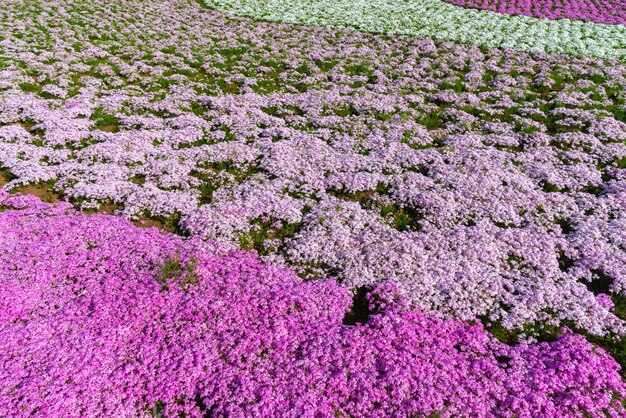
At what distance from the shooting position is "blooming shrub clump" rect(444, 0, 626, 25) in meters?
35.8

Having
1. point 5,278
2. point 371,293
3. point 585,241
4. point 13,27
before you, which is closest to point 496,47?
point 585,241

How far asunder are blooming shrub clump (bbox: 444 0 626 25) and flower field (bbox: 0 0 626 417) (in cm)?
1441

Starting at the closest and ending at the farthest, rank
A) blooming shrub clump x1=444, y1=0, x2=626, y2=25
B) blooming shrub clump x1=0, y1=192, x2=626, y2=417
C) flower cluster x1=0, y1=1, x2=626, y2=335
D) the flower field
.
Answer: blooming shrub clump x1=0, y1=192, x2=626, y2=417, the flower field, flower cluster x1=0, y1=1, x2=626, y2=335, blooming shrub clump x1=444, y1=0, x2=626, y2=25

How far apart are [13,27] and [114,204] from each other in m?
23.4

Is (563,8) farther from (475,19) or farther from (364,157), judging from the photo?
(364,157)

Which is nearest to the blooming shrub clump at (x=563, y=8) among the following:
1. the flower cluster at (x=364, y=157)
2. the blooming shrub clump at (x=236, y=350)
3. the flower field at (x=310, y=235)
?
the flower cluster at (x=364, y=157)

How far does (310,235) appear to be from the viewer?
12.4m

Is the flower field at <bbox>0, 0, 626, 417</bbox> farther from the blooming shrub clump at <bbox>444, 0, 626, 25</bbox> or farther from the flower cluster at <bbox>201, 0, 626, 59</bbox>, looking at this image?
the blooming shrub clump at <bbox>444, 0, 626, 25</bbox>

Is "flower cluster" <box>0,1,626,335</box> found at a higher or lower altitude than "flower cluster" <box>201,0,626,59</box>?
lower

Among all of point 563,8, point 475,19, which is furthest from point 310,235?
point 563,8

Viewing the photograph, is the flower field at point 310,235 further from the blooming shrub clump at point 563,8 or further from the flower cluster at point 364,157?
the blooming shrub clump at point 563,8

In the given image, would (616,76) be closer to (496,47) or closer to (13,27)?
(496,47)

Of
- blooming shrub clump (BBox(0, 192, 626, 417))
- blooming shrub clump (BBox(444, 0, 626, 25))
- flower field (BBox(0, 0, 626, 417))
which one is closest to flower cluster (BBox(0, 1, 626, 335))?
flower field (BBox(0, 0, 626, 417))

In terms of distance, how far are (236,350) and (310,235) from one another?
4.44 meters
